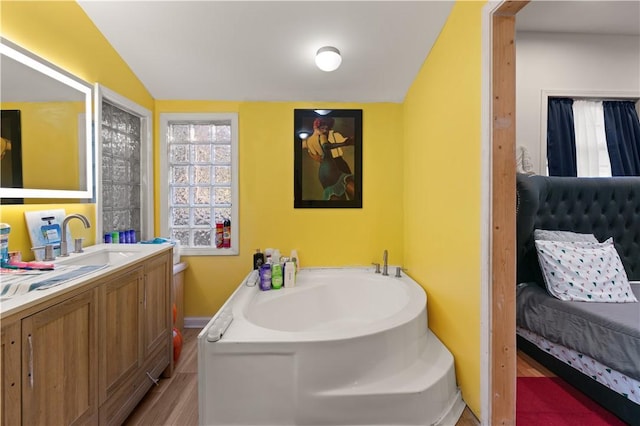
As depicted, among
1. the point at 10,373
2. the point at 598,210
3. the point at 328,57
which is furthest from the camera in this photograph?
the point at 598,210

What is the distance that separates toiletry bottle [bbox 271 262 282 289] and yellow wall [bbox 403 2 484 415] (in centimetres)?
116

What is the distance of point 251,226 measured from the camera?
101 inches

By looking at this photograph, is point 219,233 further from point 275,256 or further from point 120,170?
point 120,170

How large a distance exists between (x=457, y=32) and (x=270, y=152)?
169 centimetres

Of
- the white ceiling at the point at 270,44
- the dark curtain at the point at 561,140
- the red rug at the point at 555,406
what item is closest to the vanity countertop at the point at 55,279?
the white ceiling at the point at 270,44

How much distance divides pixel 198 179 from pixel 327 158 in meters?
1.29

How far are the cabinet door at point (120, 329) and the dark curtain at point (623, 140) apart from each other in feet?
12.0

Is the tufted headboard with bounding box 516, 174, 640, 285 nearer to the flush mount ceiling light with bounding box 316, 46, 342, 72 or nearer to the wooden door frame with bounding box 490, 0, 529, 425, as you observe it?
the wooden door frame with bounding box 490, 0, 529, 425

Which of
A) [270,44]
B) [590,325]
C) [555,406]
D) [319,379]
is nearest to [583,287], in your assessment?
[590,325]

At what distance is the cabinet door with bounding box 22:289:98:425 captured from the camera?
91 centimetres

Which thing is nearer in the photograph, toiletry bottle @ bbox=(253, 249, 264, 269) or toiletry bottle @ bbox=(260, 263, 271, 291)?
toiletry bottle @ bbox=(260, 263, 271, 291)

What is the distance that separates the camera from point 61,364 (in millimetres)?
1028

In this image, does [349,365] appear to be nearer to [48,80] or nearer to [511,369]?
[511,369]

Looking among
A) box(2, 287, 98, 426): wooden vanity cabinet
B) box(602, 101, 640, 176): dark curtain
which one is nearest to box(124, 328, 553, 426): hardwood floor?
box(2, 287, 98, 426): wooden vanity cabinet
